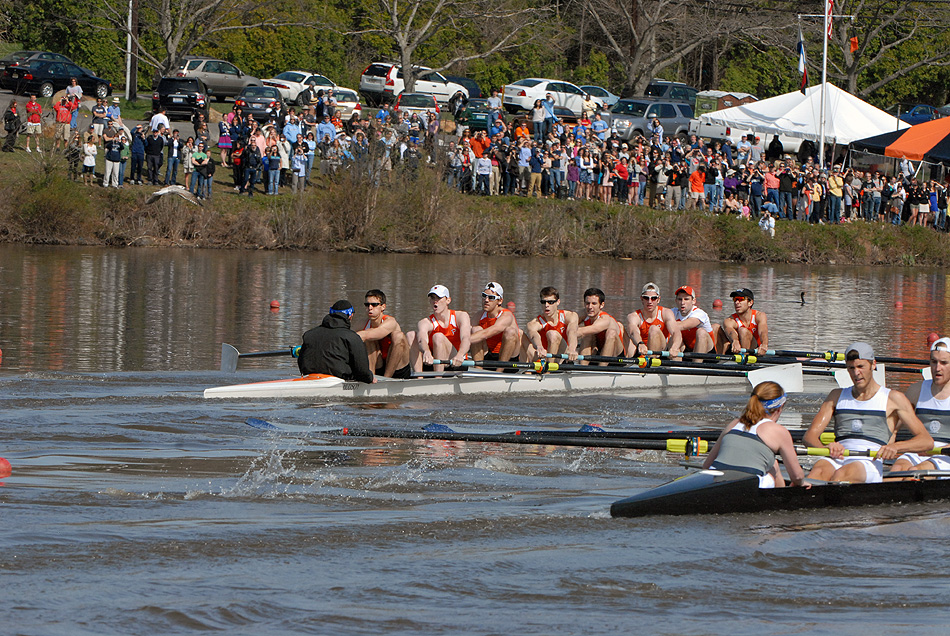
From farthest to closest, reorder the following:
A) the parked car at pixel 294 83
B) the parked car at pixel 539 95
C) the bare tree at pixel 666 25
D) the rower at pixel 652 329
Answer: the bare tree at pixel 666 25 → the parked car at pixel 539 95 → the parked car at pixel 294 83 → the rower at pixel 652 329

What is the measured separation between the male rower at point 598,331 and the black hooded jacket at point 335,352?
3140mm

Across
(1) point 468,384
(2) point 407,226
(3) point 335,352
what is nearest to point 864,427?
(1) point 468,384

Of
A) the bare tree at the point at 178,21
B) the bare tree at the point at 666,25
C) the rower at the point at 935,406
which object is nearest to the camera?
the rower at the point at 935,406

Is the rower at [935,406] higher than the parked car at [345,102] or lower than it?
lower

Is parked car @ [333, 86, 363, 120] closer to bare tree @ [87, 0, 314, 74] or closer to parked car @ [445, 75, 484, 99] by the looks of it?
bare tree @ [87, 0, 314, 74]

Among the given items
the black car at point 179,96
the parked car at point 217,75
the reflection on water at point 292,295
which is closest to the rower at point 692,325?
the reflection on water at point 292,295

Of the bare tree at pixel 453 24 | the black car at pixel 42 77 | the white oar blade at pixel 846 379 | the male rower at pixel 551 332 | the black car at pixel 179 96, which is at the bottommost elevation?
the white oar blade at pixel 846 379

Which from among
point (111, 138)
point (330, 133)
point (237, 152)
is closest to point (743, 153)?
point (330, 133)

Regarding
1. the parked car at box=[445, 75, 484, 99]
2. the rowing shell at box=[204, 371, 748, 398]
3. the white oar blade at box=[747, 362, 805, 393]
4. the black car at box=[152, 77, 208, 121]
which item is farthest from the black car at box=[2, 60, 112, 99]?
the white oar blade at box=[747, 362, 805, 393]

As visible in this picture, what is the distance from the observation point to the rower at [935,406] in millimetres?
9016

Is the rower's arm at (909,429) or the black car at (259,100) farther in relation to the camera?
the black car at (259,100)

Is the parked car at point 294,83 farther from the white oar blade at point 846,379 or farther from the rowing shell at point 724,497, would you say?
the rowing shell at point 724,497

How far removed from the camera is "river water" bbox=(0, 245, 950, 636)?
657cm

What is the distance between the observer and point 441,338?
1360 centimetres
